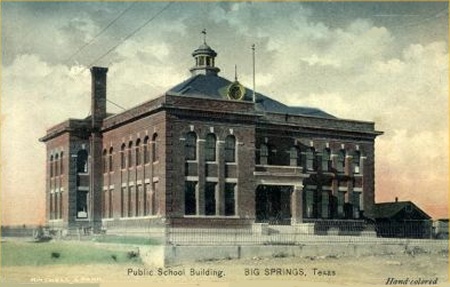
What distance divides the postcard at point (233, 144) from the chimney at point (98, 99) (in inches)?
3.5

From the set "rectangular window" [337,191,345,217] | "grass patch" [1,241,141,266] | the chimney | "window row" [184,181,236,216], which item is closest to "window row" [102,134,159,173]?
the chimney

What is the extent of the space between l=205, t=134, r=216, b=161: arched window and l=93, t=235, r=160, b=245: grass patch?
522 cm

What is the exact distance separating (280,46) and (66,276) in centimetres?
1180

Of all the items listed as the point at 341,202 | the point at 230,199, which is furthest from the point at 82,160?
the point at 341,202

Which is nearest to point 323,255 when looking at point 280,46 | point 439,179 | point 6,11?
point 439,179

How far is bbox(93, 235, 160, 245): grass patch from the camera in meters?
33.7

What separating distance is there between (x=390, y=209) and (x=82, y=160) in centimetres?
1774

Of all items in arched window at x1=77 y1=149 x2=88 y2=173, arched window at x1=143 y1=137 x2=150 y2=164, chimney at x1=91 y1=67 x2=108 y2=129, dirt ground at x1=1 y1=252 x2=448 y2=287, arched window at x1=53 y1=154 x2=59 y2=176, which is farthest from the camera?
arched window at x1=53 y1=154 x2=59 y2=176

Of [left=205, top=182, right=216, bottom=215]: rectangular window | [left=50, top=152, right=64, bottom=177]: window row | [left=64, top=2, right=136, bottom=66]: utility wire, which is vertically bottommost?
[left=205, top=182, right=216, bottom=215]: rectangular window

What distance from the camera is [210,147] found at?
3966 centimetres

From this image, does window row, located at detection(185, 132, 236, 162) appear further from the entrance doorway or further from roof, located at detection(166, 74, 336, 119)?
the entrance doorway

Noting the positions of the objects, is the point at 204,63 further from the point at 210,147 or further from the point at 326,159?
the point at 326,159

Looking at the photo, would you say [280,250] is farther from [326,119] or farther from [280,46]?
[326,119]

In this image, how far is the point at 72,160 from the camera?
4484 cm
